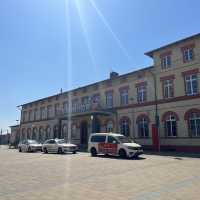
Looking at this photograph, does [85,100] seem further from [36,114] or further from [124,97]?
[36,114]

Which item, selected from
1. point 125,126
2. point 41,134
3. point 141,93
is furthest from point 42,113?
point 141,93

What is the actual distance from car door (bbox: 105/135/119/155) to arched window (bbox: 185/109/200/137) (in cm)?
817

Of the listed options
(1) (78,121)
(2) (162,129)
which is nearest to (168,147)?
(2) (162,129)

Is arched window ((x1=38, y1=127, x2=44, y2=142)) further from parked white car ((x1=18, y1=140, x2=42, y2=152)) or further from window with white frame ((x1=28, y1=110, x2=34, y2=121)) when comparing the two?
parked white car ((x1=18, y1=140, x2=42, y2=152))

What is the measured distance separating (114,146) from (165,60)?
12.1m

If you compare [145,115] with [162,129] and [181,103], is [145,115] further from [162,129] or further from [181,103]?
[181,103]

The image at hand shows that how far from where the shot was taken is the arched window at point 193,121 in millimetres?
21453

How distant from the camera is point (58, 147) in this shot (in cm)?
2308

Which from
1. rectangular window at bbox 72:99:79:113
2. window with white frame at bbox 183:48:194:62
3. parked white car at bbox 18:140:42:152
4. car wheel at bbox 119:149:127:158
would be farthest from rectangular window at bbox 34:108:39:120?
window with white frame at bbox 183:48:194:62

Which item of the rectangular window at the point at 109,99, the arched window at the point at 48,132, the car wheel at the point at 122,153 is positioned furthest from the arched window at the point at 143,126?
the arched window at the point at 48,132

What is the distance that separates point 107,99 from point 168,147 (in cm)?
1140

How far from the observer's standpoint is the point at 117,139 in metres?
18.5

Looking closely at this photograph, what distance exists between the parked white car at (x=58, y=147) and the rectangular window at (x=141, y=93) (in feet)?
31.8

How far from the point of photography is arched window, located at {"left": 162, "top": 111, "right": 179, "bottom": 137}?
914 inches
